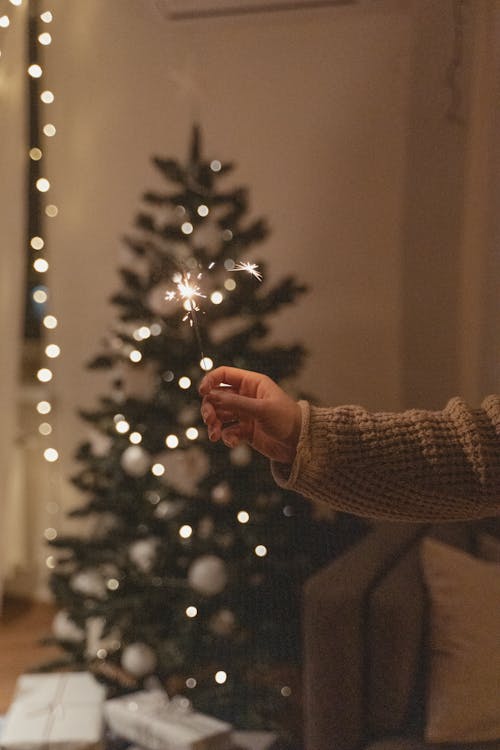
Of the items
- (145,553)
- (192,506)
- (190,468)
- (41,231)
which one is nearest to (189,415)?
(190,468)

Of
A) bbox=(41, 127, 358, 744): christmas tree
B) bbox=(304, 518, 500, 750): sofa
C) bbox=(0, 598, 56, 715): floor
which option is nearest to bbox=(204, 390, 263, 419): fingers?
bbox=(304, 518, 500, 750): sofa

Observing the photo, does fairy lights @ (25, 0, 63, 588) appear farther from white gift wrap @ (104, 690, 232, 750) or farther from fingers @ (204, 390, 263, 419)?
fingers @ (204, 390, 263, 419)

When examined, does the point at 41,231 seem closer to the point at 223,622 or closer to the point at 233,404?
the point at 223,622

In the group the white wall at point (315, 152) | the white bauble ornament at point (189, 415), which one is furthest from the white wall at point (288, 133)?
the white bauble ornament at point (189, 415)

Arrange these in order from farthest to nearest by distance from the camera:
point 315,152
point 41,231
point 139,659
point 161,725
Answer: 1. point 41,231
2. point 315,152
3. point 139,659
4. point 161,725

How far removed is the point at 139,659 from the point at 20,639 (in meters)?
0.94

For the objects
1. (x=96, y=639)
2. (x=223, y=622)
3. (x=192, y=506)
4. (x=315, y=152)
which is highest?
(x=315, y=152)

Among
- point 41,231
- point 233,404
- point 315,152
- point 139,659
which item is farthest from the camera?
point 41,231

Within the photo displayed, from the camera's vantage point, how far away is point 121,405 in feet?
7.19

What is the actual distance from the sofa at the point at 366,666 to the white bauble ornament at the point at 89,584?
2.51 ft

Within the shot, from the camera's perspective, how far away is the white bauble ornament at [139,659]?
6.94 ft

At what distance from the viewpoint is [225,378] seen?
3.26 feet

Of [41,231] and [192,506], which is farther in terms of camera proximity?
[41,231]

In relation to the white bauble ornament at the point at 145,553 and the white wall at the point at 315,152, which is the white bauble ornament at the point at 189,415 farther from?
the white wall at the point at 315,152
